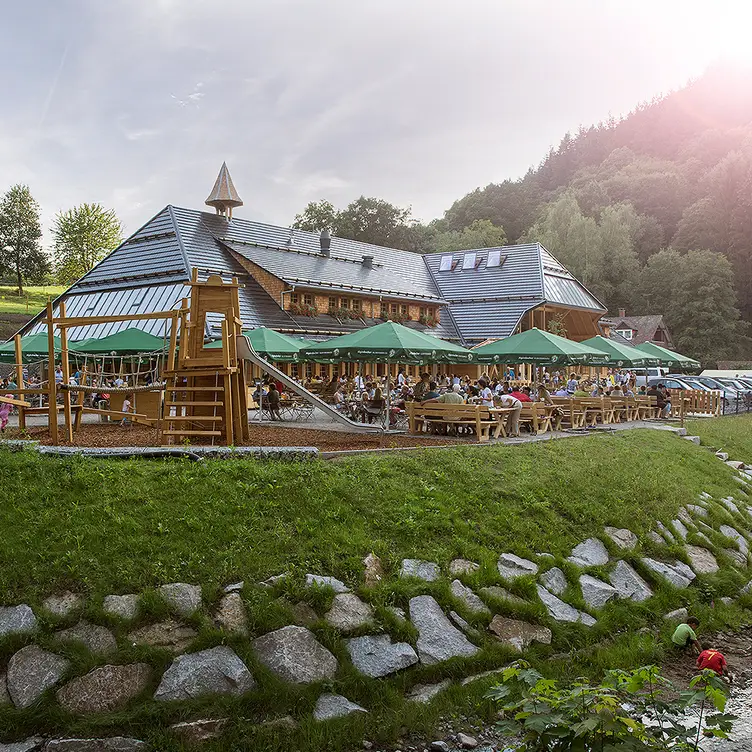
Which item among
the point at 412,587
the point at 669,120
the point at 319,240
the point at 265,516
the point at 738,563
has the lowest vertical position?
the point at 738,563

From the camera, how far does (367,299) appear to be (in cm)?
4191

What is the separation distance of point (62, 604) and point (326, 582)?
2442 mm

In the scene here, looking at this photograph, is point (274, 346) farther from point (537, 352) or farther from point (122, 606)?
point (122, 606)

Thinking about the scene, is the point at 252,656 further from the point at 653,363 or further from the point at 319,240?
the point at 319,240

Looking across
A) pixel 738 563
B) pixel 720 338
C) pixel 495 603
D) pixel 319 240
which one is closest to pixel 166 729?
pixel 495 603

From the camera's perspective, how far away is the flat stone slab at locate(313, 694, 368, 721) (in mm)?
6309

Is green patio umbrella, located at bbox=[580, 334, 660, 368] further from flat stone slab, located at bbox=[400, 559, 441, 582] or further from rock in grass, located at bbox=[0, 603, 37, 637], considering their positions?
rock in grass, located at bbox=[0, 603, 37, 637]

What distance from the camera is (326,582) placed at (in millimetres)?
7531

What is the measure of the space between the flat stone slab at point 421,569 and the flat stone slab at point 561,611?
1.23 meters

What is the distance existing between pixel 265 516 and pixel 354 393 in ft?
54.0

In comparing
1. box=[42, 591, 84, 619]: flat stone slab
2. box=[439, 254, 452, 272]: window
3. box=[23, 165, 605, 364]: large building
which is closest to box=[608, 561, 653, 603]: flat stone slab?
box=[42, 591, 84, 619]: flat stone slab

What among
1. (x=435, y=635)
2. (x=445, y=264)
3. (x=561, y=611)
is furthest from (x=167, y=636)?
(x=445, y=264)

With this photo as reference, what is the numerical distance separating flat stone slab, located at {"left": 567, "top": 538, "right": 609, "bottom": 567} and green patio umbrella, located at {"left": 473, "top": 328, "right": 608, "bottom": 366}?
392 inches

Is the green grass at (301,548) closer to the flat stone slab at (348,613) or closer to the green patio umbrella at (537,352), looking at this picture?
the flat stone slab at (348,613)
